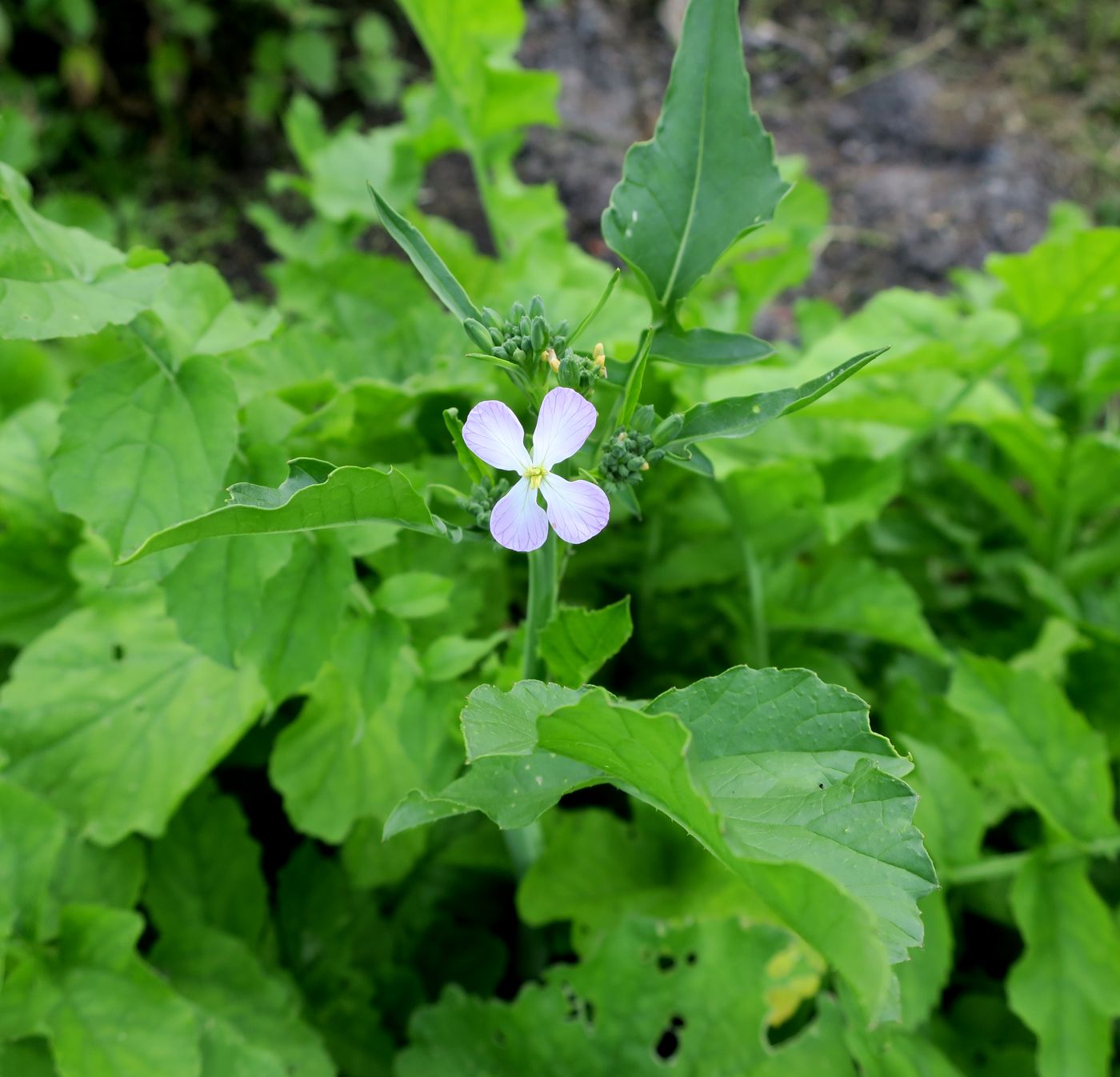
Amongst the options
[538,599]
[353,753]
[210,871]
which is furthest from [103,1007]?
[538,599]

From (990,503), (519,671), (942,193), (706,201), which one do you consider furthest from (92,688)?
(942,193)

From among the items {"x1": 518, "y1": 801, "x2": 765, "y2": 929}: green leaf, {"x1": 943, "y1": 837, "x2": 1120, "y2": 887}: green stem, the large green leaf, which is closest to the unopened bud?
the large green leaf

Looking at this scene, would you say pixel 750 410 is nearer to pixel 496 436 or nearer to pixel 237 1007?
pixel 496 436

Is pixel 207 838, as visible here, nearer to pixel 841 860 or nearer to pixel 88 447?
pixel 88 447

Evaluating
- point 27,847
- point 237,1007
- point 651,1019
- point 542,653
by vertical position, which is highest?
point 542,653

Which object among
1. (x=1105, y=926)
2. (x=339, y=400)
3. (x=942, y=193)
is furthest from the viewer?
(x=942, y=193)
